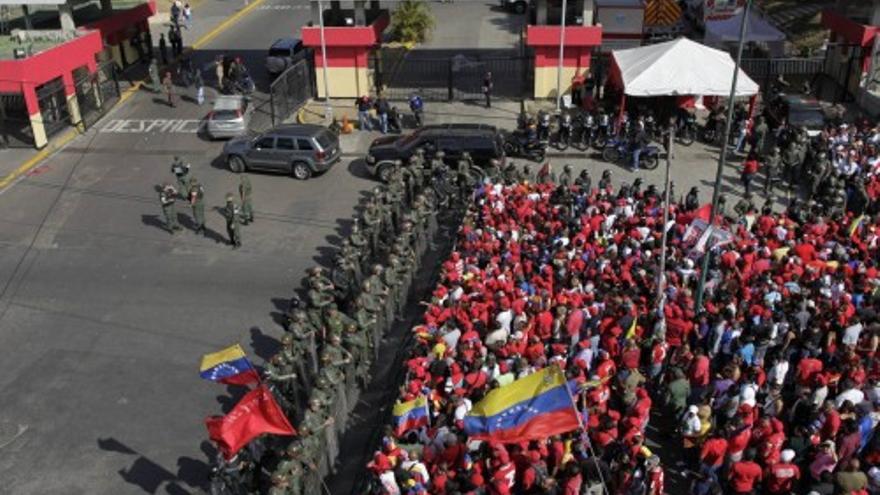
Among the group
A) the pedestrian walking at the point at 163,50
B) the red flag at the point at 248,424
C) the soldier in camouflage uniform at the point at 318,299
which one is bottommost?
the soldier in camouflage uniform at the point at 318,299

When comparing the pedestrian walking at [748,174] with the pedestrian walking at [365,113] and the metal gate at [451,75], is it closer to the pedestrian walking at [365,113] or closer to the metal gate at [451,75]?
the metal gate at [451,75]

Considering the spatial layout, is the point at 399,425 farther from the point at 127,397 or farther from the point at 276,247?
the point at 276,247

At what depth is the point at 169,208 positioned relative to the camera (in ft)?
70.3

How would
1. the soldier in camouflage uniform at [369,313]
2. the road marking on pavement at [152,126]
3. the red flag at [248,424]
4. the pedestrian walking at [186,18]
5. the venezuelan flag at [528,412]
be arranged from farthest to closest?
the pedestrian walking at [186,18]
the road marking on pavement at [152,126]
the soldier in camouflage uniform at [369,313]
the red flag at [248,424]
the venezuelan flag at [528,412]

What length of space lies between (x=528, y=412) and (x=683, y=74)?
18.2 m

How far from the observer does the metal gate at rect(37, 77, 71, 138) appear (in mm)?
28577

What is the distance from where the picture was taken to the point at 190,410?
14.8 meters

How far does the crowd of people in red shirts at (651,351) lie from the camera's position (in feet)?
35.4

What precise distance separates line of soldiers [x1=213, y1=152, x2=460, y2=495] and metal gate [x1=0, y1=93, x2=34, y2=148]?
15481mm

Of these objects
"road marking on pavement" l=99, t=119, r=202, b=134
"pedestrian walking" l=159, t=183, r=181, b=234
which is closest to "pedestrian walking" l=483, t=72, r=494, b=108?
"road marking on pavement" l=99, t=119, r=202, b=134

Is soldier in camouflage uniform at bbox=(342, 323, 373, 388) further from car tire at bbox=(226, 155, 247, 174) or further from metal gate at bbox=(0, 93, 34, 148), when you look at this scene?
metal gate at bbox=(0, 93, 34, 148)

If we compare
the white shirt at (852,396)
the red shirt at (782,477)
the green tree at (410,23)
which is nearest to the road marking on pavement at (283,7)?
the green tree at (410,23)

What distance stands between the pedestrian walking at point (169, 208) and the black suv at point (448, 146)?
240 inches

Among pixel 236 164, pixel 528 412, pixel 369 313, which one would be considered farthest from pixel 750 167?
pixel 236 164
